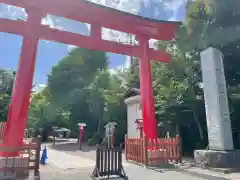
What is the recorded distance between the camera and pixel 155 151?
9.16 metres

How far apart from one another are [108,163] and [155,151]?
10.0ft

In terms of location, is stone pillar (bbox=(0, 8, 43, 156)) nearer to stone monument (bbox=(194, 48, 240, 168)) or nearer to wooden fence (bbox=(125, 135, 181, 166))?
wooden fence (bbox=(125, 135, 181, 166))

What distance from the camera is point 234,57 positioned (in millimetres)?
11648

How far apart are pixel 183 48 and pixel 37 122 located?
67.9 ft

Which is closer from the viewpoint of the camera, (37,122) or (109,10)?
(109,10)

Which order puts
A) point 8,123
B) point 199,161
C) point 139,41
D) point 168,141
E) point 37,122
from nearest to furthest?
1. point 8,123
2. point 199,161
3. point 168,141
4. point 139,41
5. point 37,122

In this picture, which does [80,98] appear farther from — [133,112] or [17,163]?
[17,163]

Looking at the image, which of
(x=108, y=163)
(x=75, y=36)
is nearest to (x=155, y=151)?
(x=108, y=163)

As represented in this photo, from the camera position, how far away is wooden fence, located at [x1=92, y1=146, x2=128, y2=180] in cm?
663

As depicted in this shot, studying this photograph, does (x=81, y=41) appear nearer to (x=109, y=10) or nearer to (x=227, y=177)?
(x=109, y=10)

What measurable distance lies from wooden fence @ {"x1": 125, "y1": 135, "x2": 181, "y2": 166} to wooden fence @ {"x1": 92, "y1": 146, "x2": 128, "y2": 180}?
7.46ft

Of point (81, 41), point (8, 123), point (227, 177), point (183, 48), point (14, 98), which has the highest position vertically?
point (183, 48)

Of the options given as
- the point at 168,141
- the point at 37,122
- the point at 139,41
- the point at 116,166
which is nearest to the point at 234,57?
the point at 139,41

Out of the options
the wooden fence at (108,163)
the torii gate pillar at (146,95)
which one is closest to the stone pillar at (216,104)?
the torii gate pillar at (146,95)
